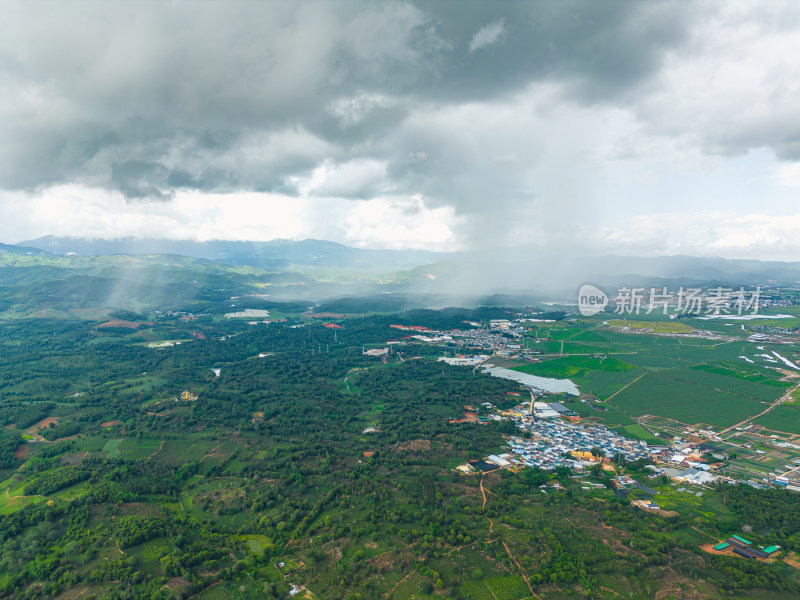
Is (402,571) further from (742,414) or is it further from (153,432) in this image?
(742,414)

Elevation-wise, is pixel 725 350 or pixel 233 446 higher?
pixel 725 350

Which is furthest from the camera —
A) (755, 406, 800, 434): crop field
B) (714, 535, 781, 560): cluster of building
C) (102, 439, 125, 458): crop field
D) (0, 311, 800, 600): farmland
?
(755, 406, 800, 434): crop field

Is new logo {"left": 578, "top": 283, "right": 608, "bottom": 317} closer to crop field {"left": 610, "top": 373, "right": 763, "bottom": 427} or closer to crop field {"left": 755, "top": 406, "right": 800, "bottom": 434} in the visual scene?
crop field {"left": 610, "top": 373, "right": 763, "bottom": 427}

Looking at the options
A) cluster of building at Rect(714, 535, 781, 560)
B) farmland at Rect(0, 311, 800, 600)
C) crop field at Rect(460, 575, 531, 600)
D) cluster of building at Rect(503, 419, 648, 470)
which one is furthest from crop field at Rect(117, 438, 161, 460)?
cluster of building at Rect(714, 535, 781, 560)

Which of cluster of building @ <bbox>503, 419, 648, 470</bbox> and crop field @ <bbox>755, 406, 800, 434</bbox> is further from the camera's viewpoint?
crop field @ <bbox>755, 406, 800, 434</bbox>

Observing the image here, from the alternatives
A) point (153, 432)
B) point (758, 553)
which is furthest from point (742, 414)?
point (153, 432)

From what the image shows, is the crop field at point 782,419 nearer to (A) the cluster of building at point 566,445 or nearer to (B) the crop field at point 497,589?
(A) the cluster of building at point 566,445

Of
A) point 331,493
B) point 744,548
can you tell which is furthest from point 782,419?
point 331,493

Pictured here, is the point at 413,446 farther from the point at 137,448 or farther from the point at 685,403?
the point at 685,403

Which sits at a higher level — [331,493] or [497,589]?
[497,589]
